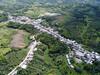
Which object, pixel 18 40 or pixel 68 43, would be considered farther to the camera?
pixel 68 43

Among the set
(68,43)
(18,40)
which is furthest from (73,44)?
(18,40)

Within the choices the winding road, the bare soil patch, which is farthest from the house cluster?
the bare soil patch

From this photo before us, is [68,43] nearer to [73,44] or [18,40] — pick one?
[73,44]

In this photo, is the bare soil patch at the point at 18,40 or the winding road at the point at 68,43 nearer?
the winding road at the point at 68,43

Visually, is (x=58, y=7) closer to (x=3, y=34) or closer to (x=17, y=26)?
(x=17, y=26)

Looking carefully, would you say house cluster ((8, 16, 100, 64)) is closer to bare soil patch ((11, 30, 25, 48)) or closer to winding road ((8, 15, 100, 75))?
winding road ((8, 15, 100, 75))

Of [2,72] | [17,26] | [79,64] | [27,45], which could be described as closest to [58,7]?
[17,26]

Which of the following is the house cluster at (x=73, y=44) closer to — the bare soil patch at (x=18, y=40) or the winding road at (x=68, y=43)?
the winding road at (x=68, y=43)

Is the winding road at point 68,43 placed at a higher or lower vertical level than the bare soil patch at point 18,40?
lower

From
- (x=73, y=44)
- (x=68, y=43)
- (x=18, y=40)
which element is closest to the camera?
(x=18, y=40)

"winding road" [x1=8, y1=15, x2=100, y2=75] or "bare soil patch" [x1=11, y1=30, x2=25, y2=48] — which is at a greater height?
"bare soil patch" [x1=11, y1=30, x2=25, y2=48]

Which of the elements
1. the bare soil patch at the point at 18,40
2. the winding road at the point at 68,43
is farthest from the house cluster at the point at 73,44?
the bare soil patch at the point at 18,40

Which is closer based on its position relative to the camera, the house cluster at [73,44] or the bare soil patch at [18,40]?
the house cluster at [73,44]

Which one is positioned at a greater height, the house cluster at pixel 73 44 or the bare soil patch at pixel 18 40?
the bare soil patch at pixel 18 40
